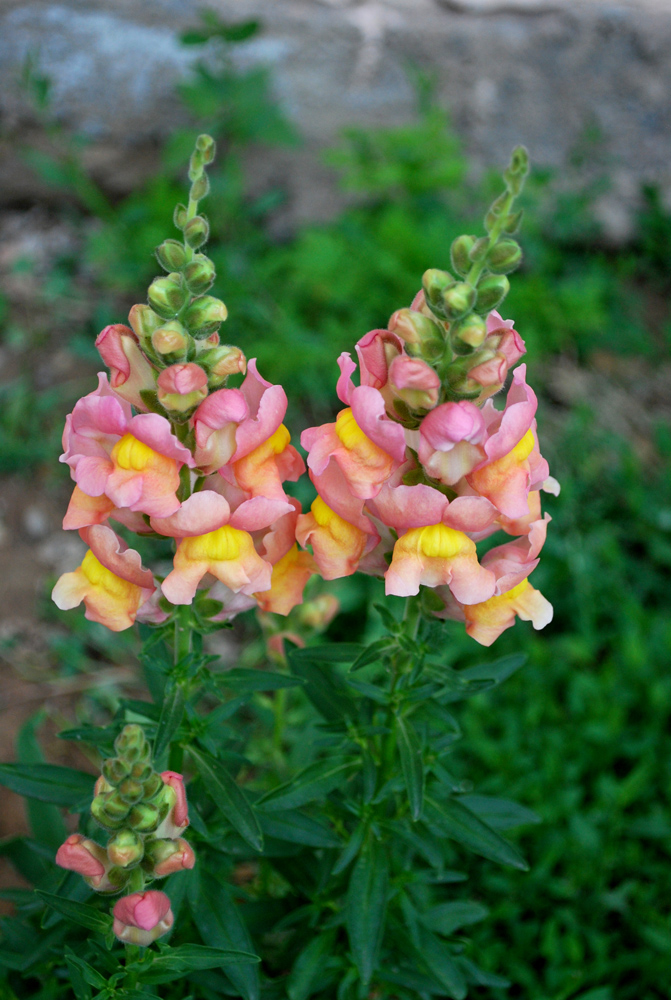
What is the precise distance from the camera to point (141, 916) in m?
1.33

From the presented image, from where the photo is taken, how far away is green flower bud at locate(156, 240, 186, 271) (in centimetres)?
138

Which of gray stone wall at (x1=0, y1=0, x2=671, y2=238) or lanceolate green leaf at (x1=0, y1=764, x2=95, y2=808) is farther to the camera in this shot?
gray stone wall at (x1=0, y1=0, x2=671, y2=238)

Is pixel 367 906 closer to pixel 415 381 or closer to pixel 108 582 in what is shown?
pixel 108 582

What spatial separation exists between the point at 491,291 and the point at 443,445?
24 cm

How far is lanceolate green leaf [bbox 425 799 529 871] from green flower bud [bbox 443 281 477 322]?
0.94m

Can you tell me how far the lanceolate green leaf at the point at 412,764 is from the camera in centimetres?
150

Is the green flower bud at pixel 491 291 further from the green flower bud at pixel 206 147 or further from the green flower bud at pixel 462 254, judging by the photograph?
the green flower bud at pixel 206 147

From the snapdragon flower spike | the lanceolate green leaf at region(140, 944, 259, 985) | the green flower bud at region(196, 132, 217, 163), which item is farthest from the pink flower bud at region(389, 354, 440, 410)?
the lanceolate green leaf at region(140, 944, 259, 985)

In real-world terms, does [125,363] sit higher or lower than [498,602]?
higher

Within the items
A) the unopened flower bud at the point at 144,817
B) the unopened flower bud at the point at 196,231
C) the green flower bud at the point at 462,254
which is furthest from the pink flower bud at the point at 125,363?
the unopened flower bud at the point at 144,817

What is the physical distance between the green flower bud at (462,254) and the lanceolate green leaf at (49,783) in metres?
1.16

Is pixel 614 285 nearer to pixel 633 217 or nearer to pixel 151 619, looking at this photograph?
pixel 633 217

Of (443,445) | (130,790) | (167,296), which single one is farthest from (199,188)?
(130,790)

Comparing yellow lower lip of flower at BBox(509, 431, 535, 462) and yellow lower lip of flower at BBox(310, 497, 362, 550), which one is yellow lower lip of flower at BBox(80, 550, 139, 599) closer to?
yellow lower lip of flower at BBox(310, 497, 362, 550)
